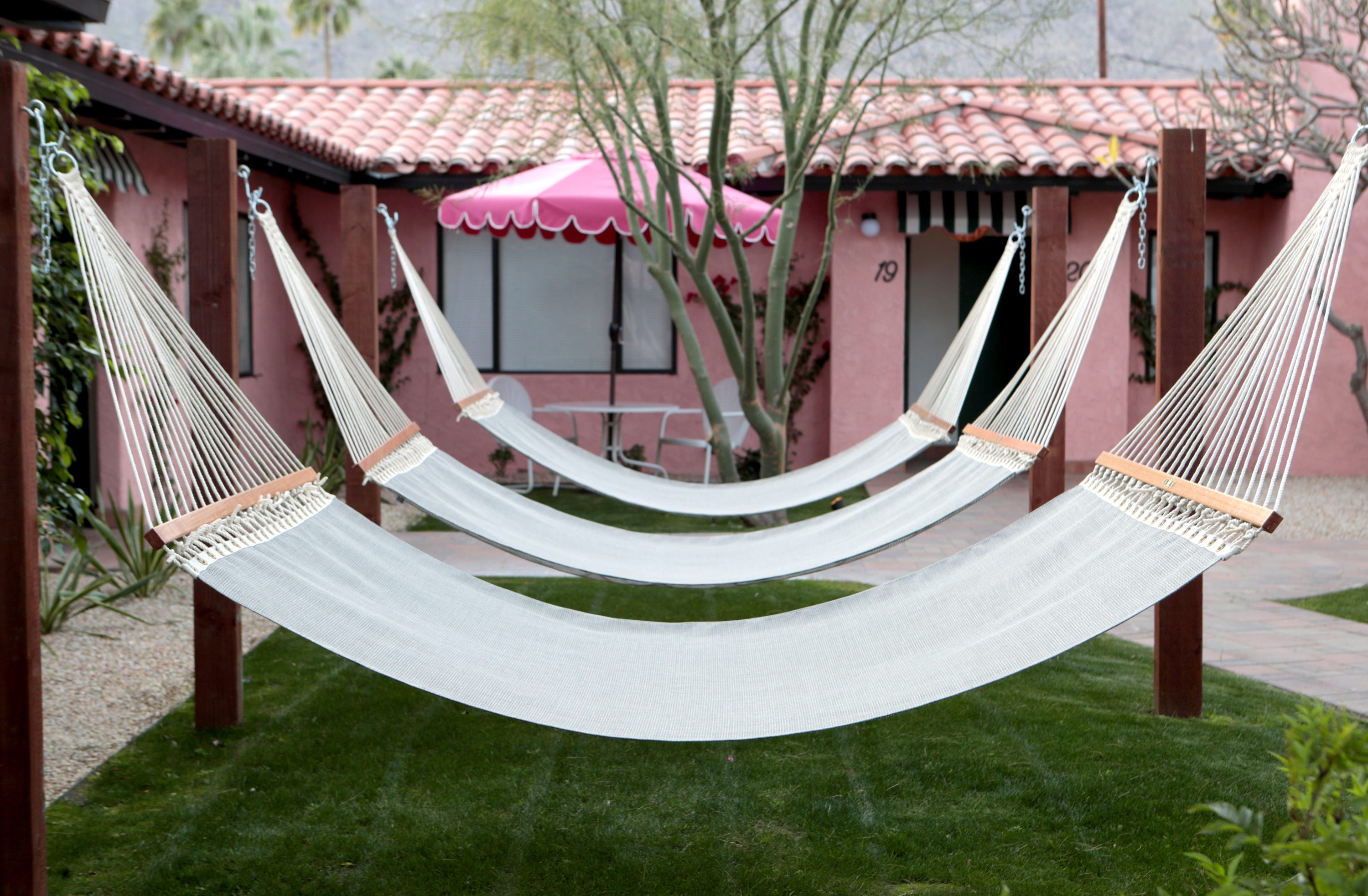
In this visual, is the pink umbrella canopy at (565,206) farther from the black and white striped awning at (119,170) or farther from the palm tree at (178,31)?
the palm tree at (178,31)

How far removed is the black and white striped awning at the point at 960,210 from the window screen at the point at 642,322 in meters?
1.75

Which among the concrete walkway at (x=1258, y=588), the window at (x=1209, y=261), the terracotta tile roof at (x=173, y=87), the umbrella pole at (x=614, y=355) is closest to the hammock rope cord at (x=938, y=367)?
the concrete walkway at (x=1258, y=588)

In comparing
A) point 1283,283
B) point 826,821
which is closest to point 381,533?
point 826,821

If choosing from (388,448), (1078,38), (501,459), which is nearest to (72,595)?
(388,448)

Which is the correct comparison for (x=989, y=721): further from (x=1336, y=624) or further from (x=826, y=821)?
(x=1336, y=624)

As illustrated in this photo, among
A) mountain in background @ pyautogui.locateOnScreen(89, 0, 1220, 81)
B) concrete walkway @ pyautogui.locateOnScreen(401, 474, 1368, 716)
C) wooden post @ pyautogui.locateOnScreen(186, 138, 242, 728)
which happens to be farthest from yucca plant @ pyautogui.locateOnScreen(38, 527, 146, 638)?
mountain in background @ pyautogui.locateOnScreen(89, 0, 1220, 81)

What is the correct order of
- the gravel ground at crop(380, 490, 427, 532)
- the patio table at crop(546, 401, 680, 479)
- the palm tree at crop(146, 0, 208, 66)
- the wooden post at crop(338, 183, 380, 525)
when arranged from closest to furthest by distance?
the wooden post at crop(338, 183, 380, 525), the gravel ground at crop(380, 490, 427, 532), the patio table at crop(546, 401, 680, 479), the palm tree at crop(146, 0, 208, 66)

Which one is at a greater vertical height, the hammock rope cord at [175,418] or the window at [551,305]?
the window at [551,305]

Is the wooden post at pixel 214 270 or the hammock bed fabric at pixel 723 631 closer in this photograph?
the hammock bed fabric at pixel 723 631

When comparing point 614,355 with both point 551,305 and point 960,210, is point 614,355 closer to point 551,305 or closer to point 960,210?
point 551,305

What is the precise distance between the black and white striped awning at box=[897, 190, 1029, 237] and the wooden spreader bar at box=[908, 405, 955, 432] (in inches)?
150

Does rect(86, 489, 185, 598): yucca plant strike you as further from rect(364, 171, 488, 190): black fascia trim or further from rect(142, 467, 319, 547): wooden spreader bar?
rect(364, 171, 488, 190): black fascia trim

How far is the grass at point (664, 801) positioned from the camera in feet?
7.28

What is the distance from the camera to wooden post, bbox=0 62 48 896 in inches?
69.4
